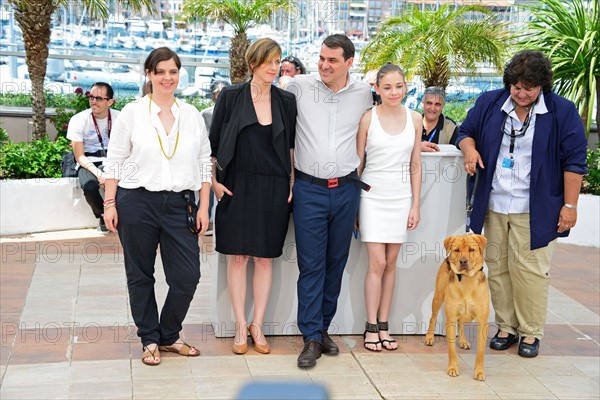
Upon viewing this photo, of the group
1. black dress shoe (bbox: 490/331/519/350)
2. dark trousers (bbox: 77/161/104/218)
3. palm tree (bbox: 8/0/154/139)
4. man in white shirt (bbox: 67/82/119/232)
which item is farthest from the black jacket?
palm tree (bbox: 8/0/154/139)

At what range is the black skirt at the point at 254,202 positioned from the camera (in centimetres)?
553

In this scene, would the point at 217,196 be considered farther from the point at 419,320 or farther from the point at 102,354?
the point at 419,320

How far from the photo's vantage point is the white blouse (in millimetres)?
5203

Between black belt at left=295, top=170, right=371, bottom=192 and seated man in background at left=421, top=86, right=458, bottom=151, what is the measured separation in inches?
65.9

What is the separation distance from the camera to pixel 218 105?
5535 millimetres

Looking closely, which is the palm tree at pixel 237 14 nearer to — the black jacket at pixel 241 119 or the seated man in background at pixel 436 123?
the seated man in background at pixel 436 123

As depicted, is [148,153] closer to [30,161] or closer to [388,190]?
[388,190]

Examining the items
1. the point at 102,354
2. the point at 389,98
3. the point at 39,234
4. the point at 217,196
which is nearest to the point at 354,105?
the point at 389,98

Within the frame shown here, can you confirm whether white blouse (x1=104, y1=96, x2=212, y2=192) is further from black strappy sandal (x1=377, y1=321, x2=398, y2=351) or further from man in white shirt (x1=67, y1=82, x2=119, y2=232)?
man in white shirt (x1=67, y1=82, x2=119, y2=232)

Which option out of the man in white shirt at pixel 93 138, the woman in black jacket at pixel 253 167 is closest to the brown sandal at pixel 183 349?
the woman in black jacket at pixel 253 167

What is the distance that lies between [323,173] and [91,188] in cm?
387

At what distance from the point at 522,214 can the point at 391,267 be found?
3.00 ft

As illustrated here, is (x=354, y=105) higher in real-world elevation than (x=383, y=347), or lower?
higher

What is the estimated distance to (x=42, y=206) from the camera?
29.4 ft
